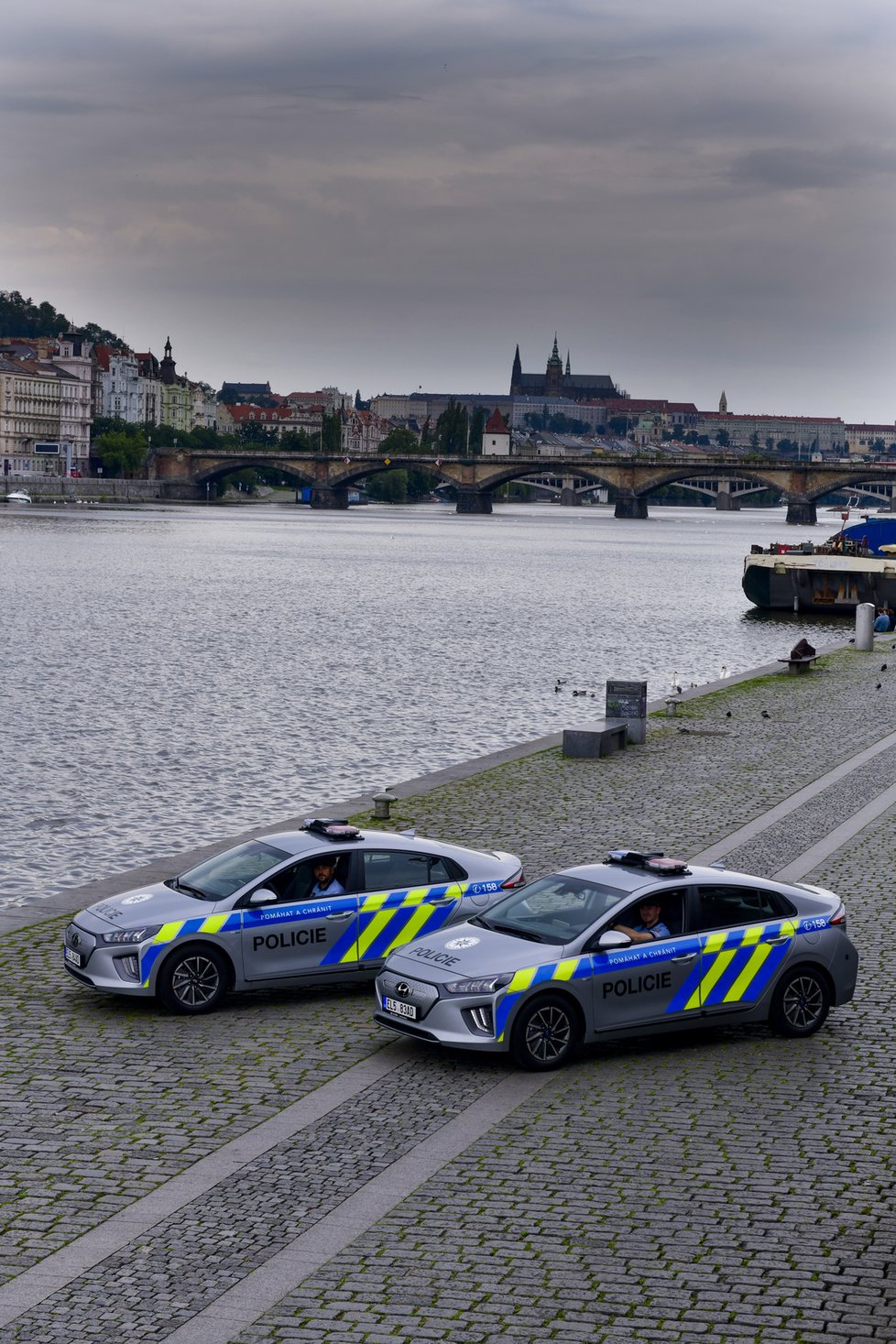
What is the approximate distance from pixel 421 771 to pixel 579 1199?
66.9 ft

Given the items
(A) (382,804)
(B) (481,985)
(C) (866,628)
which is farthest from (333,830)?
(C) (866,628)

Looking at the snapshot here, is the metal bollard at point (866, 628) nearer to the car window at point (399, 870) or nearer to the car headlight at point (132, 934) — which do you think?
the car window at point (399, 870)

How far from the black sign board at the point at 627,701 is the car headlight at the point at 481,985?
1838 cm

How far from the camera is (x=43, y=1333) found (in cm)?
866

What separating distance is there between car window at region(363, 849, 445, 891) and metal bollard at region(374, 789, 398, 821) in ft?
23.5

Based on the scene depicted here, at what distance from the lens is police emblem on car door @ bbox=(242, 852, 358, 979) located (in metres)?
14.5

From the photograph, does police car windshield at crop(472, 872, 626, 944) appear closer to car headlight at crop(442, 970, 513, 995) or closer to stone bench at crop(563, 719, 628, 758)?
car headlight at crop(442, 970, 513, 995)

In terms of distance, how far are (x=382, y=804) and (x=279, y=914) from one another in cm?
802

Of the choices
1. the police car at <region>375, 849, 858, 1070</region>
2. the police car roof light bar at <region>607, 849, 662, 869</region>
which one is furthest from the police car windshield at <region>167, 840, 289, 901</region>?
the police car roof light bar at <region>607, 849, 662, 869</region>

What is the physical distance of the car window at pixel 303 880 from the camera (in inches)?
579

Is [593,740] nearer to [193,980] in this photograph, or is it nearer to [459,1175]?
[193,980]

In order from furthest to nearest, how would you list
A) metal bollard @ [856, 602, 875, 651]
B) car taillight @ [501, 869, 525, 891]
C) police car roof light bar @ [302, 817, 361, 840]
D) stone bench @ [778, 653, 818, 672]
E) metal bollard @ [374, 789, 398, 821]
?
metal bollard @ [856, 602, 875, 651] → stone bench @ [778, 653, 818, 672] → metal bollard @ [374, 789, 398, 821] → car taillight @ [501, 869, 525, 891] → police car roof light bar @ [302, 817, 361, 840]

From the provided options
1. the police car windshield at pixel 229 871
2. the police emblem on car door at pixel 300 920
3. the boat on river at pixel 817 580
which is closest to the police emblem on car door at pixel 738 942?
the police emblem on car door at pixel 300 920

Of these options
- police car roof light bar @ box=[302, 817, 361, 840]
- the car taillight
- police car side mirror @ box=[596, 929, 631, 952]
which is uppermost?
police car roof light bar @ box=[302, 817, 361, 840]
